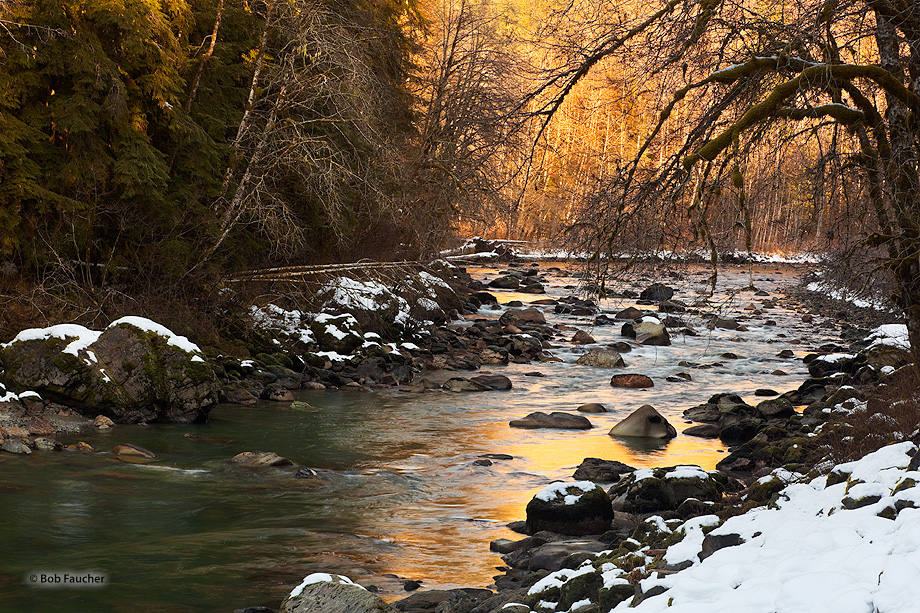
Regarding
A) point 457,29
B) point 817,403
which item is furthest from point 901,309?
point 457,29

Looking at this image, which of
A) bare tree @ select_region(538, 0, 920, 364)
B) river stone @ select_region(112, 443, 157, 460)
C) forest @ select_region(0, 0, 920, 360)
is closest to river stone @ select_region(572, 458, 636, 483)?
forest @ select_region(0, 0, 920, 360)

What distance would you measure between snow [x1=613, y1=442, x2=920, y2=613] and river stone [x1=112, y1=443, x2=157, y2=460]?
7273 mm

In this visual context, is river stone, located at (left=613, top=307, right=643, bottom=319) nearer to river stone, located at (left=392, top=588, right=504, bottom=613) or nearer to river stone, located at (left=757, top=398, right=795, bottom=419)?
river stone, located at (left=757, top=398, right=795, bottom=419)

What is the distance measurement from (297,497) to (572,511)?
3260 millimetres

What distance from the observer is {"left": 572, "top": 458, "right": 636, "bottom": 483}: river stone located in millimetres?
10360

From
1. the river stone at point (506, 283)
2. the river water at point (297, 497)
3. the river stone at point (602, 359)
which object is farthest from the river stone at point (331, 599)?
the river stone at point (506, 283)

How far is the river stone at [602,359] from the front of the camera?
19.8 metres

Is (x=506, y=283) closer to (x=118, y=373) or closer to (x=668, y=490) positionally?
(x=118, y=373)

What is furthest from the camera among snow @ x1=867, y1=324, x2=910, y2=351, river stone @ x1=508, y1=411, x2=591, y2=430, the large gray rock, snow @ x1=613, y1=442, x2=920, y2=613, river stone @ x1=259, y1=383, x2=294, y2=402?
snow @ x1=867, y1=324, x2=910, y2=351

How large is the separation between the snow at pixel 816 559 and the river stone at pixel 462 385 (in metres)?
10.6

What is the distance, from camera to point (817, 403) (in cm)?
1364

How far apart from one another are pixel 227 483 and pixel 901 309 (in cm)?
777

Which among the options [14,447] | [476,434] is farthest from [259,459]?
[476,434]

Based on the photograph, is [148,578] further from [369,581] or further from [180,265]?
[180,265]
